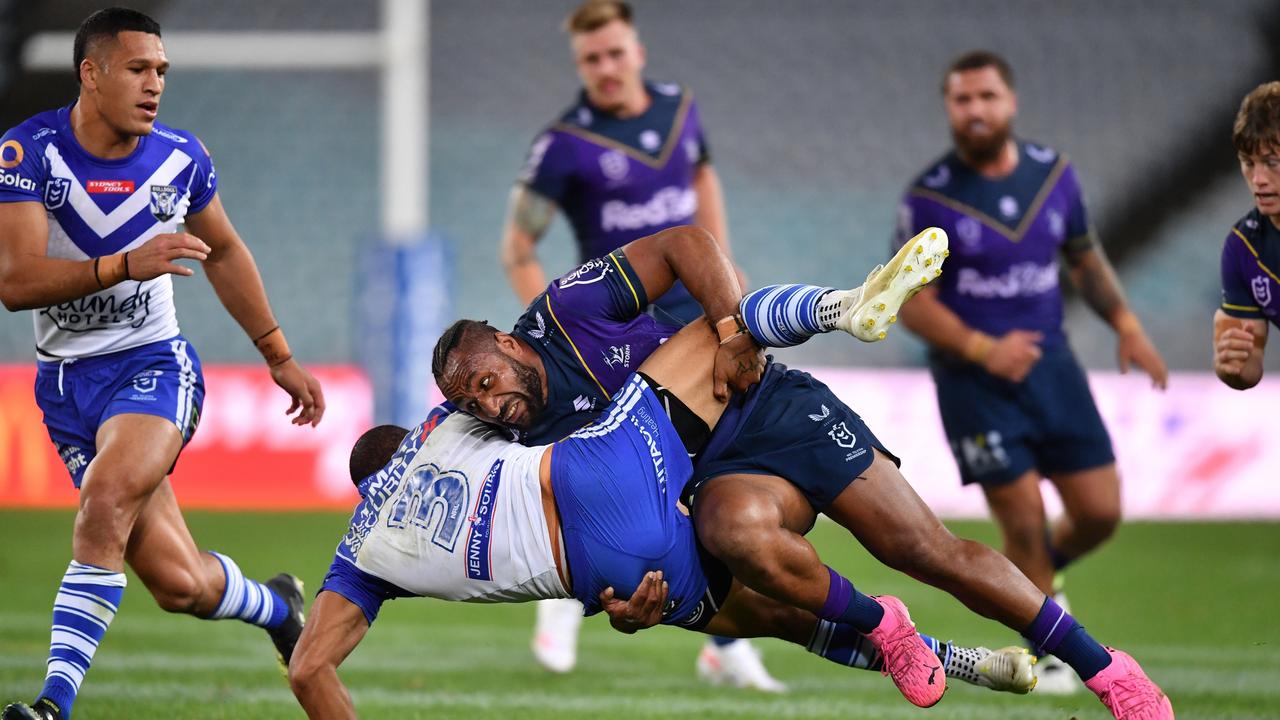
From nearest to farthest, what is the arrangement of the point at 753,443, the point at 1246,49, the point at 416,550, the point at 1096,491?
the point at 416,550
the point at 753,443
the point at 1096,491
the point at 1246,49

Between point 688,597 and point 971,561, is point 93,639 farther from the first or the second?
point 971,561

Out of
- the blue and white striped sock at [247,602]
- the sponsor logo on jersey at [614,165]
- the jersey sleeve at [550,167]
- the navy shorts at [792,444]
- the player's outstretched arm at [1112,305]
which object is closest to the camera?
the navy shorts at [792,444]

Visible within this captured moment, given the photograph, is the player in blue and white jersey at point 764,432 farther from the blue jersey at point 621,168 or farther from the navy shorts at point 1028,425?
the blue jersey at point 621,168

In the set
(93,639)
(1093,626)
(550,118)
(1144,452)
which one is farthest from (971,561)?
(550,118)

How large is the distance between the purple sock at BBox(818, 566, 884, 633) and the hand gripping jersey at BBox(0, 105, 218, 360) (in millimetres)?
2497

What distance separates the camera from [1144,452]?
13.4 meters

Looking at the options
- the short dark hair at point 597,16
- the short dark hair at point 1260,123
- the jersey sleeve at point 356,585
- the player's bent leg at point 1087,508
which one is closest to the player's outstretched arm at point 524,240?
the short dark hair at point 597,16

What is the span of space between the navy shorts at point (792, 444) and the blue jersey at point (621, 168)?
2.38 metres

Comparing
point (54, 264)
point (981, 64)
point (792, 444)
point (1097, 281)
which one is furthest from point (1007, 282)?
point (54, 264)

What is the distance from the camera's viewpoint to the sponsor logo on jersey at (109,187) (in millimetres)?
5090

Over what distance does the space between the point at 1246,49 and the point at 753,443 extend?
15.7m

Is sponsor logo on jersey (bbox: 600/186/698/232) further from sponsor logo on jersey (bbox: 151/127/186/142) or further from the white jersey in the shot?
the white jersey

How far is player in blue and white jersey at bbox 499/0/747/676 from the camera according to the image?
23.5 ft

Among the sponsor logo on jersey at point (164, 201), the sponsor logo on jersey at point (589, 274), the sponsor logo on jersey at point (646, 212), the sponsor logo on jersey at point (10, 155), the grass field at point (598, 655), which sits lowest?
the grass field at point (598, 655)
